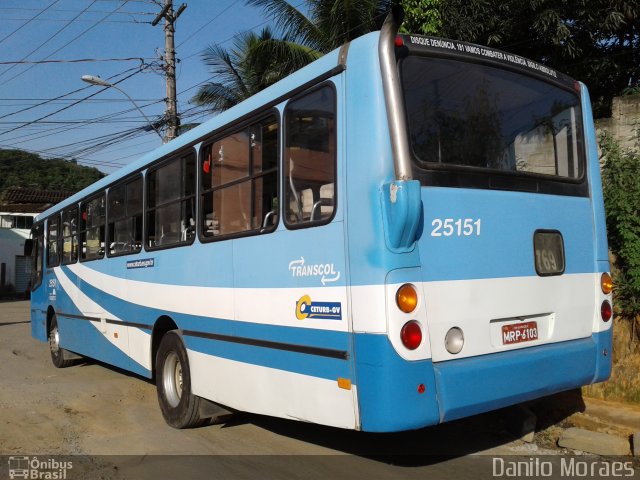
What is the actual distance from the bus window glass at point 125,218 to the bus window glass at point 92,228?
0.35 meters

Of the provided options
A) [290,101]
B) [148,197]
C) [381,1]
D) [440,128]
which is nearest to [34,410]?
[148,197]

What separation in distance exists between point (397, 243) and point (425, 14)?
8.23m

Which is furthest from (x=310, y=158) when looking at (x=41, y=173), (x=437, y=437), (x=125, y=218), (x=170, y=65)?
(x=41, y=173)

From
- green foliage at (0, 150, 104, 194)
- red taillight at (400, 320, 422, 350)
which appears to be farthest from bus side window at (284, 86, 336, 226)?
green foliage at (0, 150, 104, 194)

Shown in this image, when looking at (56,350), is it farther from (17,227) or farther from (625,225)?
(17,227)

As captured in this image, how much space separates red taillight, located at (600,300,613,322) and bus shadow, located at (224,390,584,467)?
1279 millimetres

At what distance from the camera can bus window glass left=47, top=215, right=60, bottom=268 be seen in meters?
10.8

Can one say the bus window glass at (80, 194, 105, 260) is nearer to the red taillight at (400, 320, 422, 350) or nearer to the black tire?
the black tire

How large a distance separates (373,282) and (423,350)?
536 mm

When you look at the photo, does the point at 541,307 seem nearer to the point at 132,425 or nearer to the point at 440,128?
the point at 440,128

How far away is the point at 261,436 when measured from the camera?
5.83 m

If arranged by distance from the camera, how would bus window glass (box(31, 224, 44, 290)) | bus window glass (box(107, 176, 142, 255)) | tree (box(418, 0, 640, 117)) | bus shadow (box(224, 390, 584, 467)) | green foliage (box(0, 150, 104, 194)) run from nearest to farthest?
bus shadow (box(224, 390, 584, 467)), bus window glass (box(107, 176, 142, 255)), tree (box(418, 0, 640, 117)), bus window glass (box(31, 224, 44, 290)), green foliage (box(0, 150, 104, 194))

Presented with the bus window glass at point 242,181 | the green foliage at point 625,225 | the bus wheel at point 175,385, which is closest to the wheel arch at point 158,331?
the bus wheel at point 175,385

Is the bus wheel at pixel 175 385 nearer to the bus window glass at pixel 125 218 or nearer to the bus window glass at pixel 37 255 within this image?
the bus window glass at pixel 125 218
